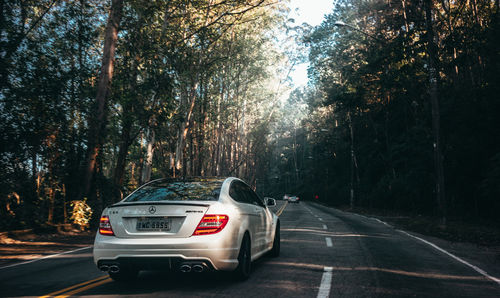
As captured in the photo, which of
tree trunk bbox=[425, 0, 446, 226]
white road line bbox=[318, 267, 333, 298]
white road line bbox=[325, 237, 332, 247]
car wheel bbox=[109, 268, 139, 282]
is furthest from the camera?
tree trunk bbox=[425, 0, 446, 226]

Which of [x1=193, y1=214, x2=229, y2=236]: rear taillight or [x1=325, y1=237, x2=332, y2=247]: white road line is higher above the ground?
[x1=193, y1=214, x2=229, y2=236]: rear taillight

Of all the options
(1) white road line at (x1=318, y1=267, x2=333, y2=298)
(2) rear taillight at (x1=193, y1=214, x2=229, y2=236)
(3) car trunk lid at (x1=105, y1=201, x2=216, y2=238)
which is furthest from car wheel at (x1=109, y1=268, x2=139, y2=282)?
(1) white road line at (x1=318, y1=267, x2=333, y2=298)

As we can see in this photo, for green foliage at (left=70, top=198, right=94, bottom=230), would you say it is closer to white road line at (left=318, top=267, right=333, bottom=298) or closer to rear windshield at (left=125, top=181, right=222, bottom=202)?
rear windshield at (left=125, top=181, right=222, bottom=202)

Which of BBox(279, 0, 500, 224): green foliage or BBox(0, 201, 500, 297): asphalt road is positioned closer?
BBox(0, 201, 500, 297): asphalt road

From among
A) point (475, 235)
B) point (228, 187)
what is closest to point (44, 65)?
point (228, 187)

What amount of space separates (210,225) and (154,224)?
0.75m

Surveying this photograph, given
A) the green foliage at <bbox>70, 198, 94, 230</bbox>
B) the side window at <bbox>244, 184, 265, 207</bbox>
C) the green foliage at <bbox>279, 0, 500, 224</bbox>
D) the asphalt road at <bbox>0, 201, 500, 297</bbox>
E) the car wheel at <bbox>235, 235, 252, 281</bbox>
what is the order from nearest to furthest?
the asphalt road at <bbox>0, 201, 500, 297</bbox> → the car wheel at <bbox>235, 235, 252, 281</bbox> → the side window at <bbox>244, 184, 265, 207</bbox> → the green foliage at <bbox>70, 198, 94, 230</bbox> → the green foliage at <bbox>279, 0, 500, 224</bbox>

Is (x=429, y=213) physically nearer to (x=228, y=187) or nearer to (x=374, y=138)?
(x=374, y=138)

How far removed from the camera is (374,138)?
134ft

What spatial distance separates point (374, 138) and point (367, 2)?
1307 centimetres

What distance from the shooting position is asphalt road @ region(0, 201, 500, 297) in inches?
218

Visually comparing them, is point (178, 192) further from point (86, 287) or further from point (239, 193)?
point (86, 287)

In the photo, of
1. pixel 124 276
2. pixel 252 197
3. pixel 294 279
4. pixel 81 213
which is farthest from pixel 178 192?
pixel 81 213

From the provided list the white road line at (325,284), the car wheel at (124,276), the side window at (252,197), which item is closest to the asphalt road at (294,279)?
the white road line at (325,284)
